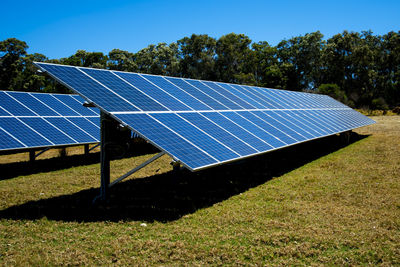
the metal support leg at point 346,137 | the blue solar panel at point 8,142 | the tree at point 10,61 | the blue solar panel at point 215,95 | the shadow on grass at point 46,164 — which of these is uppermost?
the tree at point 10,61

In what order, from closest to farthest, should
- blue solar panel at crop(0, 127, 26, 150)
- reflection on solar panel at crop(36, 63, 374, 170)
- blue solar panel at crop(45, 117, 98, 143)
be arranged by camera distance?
reflection on solar panel at crop(36, 63, 374, 170), blue solar panel at crop(0, 127, 26, 150), blue solar panel at crop(45, 117, 98, 143)

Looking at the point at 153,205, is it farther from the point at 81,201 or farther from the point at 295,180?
the point at 295,180

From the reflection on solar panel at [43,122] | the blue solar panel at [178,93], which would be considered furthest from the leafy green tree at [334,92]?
the blue solar panel at [178,93]

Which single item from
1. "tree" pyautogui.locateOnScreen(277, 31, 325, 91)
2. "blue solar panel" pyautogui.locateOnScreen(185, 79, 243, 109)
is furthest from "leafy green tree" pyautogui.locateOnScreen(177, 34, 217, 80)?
"blue solar panel" pyautogui.locateOnScreen(185, 79, 243, 109)

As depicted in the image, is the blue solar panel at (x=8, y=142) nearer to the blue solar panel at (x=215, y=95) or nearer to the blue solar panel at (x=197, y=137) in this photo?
the blue solar panel at (x=197, y=137)

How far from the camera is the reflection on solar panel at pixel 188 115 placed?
827 centimetres

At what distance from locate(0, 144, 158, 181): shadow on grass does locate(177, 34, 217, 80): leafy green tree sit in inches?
1970

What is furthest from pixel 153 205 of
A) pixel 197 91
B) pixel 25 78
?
pixel 25 78

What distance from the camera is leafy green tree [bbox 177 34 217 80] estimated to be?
66188mm

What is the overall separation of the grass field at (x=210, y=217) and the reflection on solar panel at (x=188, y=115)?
1.33 m

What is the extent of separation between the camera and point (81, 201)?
29.8 feet

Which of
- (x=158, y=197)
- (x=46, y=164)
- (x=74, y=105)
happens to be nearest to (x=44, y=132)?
(x=46, y=164)

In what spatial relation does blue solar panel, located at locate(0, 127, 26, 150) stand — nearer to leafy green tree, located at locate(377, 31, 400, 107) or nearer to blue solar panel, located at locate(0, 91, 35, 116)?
blue solar panel, located at locate(0, 91, 35, 116)

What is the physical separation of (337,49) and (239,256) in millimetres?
71240
